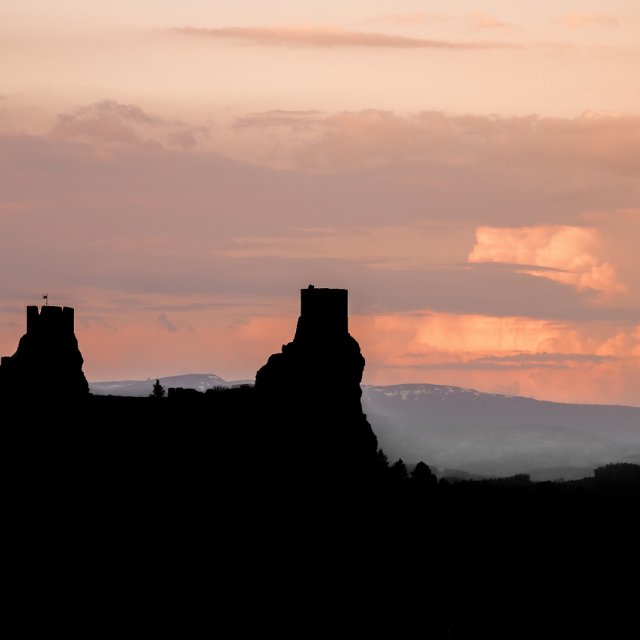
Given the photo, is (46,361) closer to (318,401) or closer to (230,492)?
(230,492)

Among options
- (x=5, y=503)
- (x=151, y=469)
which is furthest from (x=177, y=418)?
(x=5, y=503)

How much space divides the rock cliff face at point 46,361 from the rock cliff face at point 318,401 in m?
13.4

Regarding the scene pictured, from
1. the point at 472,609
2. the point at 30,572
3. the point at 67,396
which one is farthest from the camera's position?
the point at 472,609

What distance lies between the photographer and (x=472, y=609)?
175m

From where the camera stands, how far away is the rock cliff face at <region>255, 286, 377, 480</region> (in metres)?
109

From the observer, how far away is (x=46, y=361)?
116 m

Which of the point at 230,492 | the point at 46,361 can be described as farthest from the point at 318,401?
the point at 46,361

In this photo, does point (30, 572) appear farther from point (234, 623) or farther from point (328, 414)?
point (328, 414)

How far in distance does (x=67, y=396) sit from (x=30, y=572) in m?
12.8

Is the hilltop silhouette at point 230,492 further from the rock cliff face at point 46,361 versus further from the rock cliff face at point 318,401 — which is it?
the rock cliff face at point 46,361

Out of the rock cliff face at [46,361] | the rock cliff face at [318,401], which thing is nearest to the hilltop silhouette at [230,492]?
the rock cliff face at [318,401]

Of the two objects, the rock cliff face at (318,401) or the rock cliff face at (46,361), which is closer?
the rock cliff face at (318,401)

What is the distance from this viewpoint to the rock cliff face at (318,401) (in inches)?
4284

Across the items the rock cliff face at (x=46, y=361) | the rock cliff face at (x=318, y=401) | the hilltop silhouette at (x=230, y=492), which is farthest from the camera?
the rock cliff face at (x=46, y=361)
